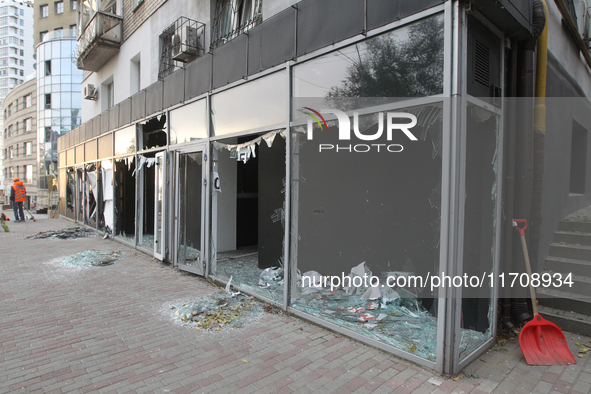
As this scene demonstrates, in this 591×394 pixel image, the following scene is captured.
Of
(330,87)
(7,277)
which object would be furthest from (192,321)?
(7,277)

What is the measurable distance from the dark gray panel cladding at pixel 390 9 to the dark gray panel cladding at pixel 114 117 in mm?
9105

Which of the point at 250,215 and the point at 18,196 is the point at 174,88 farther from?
the point at 18,196

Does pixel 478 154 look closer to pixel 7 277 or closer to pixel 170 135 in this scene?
pixel 170 135

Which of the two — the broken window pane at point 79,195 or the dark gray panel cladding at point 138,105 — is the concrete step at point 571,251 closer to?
the dark gray panel cladding at point 138,105

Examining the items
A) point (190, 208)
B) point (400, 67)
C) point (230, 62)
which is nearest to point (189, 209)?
point (190, 208)

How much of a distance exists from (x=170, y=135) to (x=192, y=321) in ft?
14.8

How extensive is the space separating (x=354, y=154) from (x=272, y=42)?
1998 millimetres

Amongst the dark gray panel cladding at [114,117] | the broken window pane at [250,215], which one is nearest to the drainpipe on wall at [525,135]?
the broken window pane at [250,215]

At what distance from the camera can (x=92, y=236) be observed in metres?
11.6

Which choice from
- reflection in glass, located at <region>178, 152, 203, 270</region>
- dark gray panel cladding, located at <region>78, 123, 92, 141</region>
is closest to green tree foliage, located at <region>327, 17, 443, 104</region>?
reflection in glass, located at <region>178, 152, 203, 270</region>

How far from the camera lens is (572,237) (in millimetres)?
5082

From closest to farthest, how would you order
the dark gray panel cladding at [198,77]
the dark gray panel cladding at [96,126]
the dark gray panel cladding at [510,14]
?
the dark gray panel cladding at [510,14], the dark gray panel cladding at [198,77], the dark gray panel cladding at [96,126]

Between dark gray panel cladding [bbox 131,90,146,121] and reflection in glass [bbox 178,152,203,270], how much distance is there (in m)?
2.64

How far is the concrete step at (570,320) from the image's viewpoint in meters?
3.85
